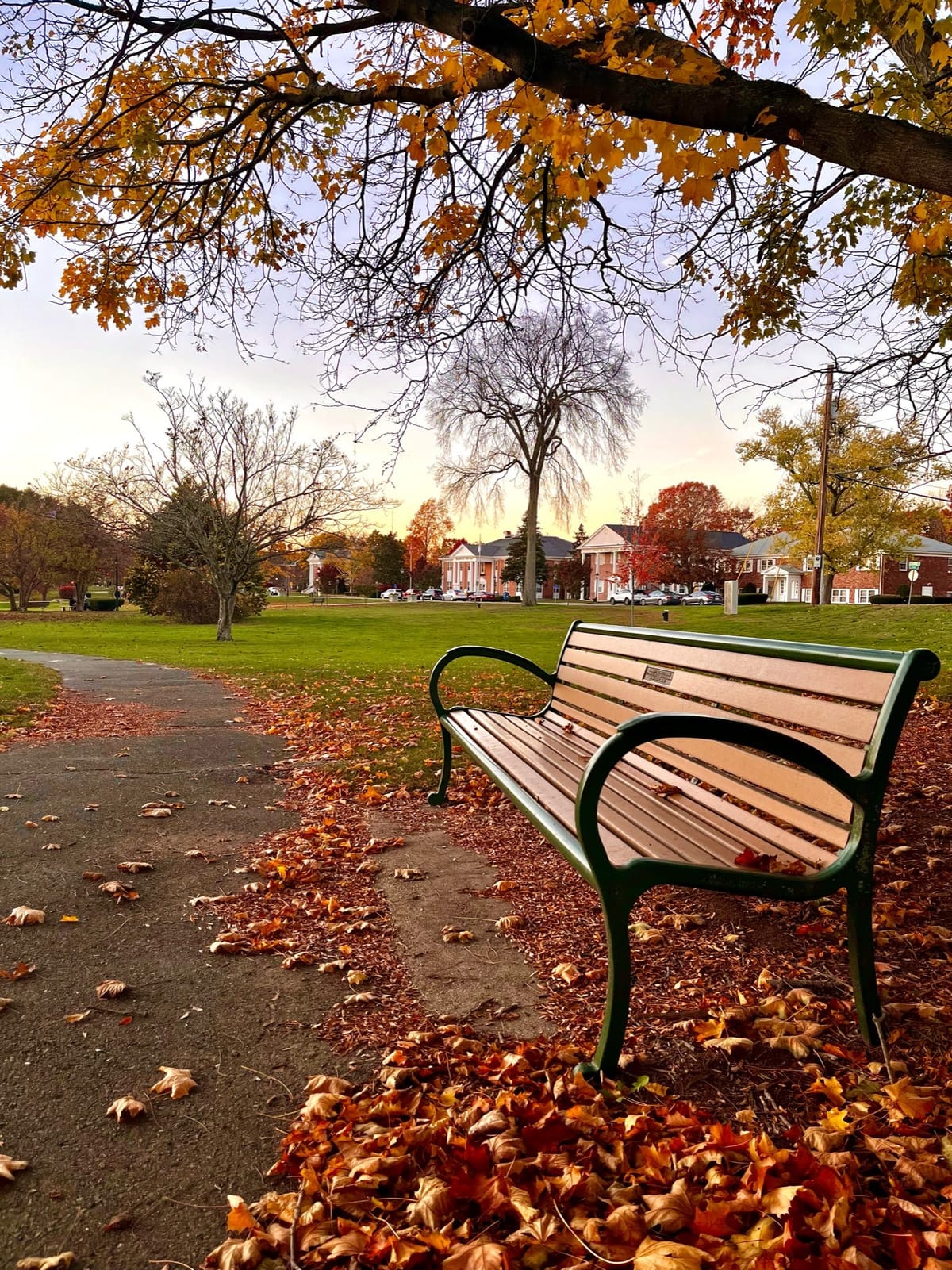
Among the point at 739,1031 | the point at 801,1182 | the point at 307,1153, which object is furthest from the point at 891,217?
the point at 307,1153

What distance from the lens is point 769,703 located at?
104 inches

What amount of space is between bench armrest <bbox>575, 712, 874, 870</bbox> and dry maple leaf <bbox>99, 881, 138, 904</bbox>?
90.0 inches

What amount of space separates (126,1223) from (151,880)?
208cm

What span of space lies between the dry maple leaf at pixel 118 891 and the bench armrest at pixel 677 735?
229cm

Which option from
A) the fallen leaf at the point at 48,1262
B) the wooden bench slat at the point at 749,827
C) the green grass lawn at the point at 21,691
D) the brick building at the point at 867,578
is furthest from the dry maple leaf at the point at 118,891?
the brick building at the point at 867,578

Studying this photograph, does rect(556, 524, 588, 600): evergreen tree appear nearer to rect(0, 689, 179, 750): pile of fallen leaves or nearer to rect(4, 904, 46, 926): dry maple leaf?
rect(0, 689, 179, 750): pile of fallen leaves

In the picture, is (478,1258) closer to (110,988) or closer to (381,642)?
(110,988)

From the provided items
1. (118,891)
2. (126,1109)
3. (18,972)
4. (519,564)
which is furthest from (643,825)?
(519,564)

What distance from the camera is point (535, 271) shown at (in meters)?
6.02

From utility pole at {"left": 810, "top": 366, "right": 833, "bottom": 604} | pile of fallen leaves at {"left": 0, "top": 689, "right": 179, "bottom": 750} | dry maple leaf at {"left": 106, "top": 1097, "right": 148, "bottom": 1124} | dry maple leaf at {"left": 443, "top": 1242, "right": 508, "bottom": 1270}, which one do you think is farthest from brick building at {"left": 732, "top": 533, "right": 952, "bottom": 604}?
dry maple leaf at {"left": 443, "top": 1242, "right": 508, "bottom": 1270}

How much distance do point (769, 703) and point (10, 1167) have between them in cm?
252

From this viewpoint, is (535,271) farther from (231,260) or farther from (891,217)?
(891,217)

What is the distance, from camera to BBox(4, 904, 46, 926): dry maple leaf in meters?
3.01

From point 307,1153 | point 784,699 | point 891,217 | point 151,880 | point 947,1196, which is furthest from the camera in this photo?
point 891,217
